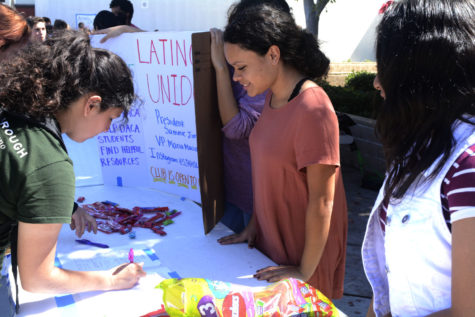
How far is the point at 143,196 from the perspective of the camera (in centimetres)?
233

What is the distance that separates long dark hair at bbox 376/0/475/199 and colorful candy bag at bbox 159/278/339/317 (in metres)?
0.36

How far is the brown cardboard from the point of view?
5.84ft

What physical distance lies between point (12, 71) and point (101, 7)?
423 inches

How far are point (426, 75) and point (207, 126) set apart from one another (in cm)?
107

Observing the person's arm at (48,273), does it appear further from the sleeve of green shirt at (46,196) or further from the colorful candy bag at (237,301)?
the colorful candy bag at (237,301)

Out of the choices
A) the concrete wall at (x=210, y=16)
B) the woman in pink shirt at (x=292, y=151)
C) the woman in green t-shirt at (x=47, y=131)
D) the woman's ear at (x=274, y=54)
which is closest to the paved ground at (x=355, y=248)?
the woman in pink shirt at (x=292, y=151)

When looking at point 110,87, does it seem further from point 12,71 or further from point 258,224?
point 258,224

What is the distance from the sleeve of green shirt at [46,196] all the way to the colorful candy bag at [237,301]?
1.04ft

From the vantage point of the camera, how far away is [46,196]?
1.04m

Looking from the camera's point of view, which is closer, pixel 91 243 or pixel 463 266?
pixel 463 266

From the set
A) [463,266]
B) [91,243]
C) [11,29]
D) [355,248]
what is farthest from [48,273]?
[355,248]

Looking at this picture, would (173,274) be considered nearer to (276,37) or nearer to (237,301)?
(237,301)

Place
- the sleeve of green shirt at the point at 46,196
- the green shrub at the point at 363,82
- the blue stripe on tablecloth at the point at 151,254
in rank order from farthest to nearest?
the green shrub at the point at 363,82
the blue stripe on tablecloth at the point at 151,254
the sleeve of green shirt at the point at 46,196

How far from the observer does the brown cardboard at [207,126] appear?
1780 millimetres
